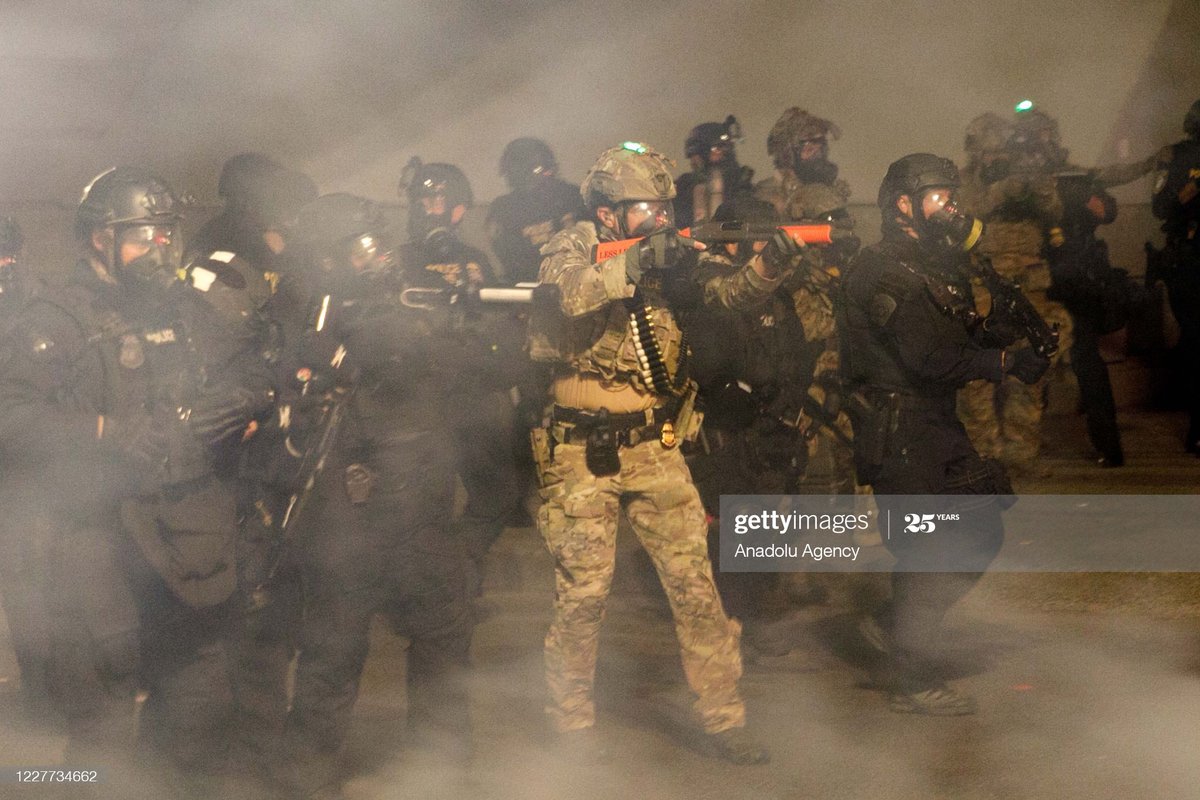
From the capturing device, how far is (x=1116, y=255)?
7926 millimetres

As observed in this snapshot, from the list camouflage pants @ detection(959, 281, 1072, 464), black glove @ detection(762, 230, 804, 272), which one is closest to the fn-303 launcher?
black glove @ detection(762, 230, 804, 272)

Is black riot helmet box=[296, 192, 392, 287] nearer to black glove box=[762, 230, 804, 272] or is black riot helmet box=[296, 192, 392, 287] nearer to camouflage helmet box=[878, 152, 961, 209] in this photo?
black glove box=[762, 230, 804, 272]

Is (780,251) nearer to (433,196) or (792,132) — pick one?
(433,196)

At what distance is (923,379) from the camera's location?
4.24 m

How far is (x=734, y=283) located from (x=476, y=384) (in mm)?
1335

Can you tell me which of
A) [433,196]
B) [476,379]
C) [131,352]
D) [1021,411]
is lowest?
[1021,411]

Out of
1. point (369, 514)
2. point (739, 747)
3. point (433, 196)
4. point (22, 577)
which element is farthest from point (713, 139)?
point (22, 577)

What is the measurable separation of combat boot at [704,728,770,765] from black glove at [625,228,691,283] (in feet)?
4.67

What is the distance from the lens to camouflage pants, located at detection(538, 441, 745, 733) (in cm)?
395

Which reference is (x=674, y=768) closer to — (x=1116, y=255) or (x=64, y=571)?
(x=64, y=571)

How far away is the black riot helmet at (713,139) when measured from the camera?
20.1ft

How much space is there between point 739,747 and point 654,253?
1.52 metres

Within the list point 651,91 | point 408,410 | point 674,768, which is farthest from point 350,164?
point 674,768

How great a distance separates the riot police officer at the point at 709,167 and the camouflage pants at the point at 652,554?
235 cm
